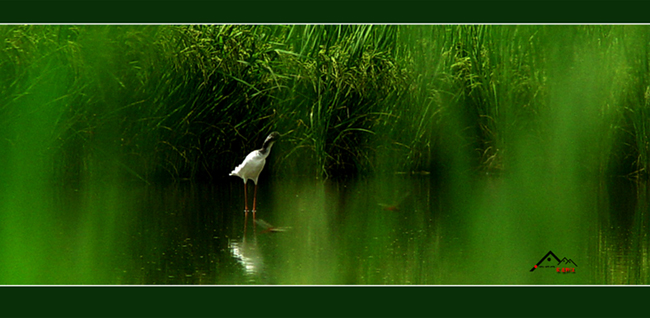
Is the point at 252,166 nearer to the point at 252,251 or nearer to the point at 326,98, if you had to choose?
the point at 252,251

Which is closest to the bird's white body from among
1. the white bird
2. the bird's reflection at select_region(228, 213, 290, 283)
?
the white bird

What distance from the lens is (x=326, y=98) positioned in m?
7.53

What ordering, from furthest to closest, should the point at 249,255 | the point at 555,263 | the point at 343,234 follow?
the point at 343,234 < the point at 555,263 < the point at 249,255

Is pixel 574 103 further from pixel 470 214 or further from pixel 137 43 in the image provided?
pixel 137 43

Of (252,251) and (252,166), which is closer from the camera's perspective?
(252,251)

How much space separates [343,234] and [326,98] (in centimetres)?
223

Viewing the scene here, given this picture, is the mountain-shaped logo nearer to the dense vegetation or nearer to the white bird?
the white bird

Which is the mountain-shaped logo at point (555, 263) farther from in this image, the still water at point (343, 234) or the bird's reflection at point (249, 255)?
the bird's reflection at point (249, 255)

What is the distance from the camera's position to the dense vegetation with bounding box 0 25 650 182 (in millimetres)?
7348

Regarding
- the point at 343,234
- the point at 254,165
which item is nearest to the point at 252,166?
the point at 254,165

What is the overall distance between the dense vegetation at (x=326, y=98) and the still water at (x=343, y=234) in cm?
37

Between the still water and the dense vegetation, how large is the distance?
368 mm

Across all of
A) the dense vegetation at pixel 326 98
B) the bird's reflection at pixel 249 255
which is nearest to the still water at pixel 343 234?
the bird's reflection at pixel 249 255

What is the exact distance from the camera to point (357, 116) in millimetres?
7625
